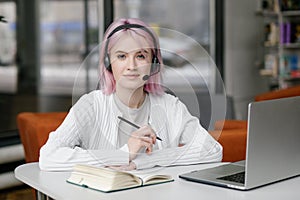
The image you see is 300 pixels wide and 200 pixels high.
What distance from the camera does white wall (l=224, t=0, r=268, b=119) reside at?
6.61 m

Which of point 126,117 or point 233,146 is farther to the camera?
point 233,146

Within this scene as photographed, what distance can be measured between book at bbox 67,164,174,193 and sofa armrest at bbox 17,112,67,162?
45.9 inches

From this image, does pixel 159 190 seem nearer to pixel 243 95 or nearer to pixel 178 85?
pixel 178 85

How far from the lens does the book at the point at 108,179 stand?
1783mm

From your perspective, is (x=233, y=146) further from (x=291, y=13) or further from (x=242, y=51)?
(x=242, y=51)

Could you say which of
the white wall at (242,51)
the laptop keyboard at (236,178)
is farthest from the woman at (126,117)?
the white wall at (242,51)

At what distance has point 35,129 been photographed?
3195 mm

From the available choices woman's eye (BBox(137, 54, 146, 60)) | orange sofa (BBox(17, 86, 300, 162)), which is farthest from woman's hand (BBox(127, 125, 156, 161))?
orange sofa (BBox(17, 86, 300, 162))

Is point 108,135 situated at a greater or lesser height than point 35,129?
greater

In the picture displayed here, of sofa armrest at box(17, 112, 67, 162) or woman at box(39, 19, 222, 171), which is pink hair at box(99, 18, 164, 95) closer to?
woman at box(39, 19, 222, 171)

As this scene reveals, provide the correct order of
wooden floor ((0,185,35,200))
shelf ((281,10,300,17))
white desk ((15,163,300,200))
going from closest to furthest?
white desk ((15,163,300,200)) → wooden floor ((0,185,35,200)) → shelf ((281,10,300,17))

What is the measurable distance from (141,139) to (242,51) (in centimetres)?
492

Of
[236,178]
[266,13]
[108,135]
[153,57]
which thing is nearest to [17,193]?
[108,135]

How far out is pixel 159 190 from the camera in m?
1.80
